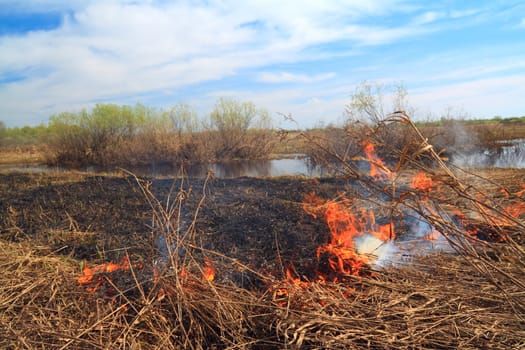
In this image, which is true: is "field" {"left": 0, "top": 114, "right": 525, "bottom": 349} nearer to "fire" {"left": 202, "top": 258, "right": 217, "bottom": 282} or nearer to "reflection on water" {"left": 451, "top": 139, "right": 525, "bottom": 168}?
"fire" {"left": 202, "top": 258, "right": 217, "bottom": 282}

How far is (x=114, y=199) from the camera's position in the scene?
826cm

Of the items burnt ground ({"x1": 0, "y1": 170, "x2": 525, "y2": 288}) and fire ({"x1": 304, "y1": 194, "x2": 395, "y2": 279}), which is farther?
burnt ground ({"x1": 0, "y1": 170, "x2": 525, "y2": 288})

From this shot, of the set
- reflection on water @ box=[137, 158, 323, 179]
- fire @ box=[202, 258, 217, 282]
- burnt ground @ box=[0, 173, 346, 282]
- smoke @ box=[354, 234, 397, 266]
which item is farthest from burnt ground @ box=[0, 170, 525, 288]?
reflection on water @ box=[137, 158, 323, 179]

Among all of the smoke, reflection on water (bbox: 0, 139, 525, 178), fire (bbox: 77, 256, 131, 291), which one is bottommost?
the smoke

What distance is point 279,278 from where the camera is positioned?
3.96 m

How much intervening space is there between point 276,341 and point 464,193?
182cm

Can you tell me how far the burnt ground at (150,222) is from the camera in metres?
4.76

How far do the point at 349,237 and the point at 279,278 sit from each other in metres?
1.42

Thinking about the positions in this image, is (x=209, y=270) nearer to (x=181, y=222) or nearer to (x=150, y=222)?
(x=181, y=222)

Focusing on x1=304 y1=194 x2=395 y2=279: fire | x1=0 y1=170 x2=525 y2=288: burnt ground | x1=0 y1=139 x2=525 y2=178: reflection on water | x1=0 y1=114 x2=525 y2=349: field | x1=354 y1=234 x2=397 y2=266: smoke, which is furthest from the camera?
x1=0 y1=139 x2=525 y2=178: reflection on water

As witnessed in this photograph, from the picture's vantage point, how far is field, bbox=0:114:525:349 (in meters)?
2.59

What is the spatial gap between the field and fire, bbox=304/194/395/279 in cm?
3

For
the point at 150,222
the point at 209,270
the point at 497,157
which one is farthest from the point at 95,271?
the point at 497,157

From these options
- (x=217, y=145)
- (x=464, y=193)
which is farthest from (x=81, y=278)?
(x=217, y=145)
